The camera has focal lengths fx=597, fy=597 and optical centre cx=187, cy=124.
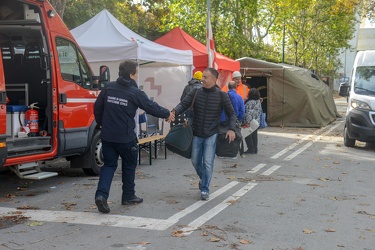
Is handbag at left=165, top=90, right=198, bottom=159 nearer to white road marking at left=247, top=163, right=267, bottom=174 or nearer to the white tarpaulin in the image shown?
white road marking at left=247, top=163, right=267, bottom=174

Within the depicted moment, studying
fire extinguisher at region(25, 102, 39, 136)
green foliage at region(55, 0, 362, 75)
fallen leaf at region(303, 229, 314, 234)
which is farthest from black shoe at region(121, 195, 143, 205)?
green foliage at region(55, 0, 362, 75)

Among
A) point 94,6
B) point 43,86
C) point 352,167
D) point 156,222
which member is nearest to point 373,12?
point 94,6

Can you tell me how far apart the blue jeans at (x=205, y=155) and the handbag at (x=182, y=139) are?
0.26 ft

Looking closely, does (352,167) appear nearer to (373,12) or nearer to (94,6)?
(94,6)

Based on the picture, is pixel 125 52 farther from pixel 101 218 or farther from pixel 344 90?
pixel 344 90

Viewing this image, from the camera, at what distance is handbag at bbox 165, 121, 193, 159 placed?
847cm

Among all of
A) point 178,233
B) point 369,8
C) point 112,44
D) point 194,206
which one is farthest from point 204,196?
point 369,8

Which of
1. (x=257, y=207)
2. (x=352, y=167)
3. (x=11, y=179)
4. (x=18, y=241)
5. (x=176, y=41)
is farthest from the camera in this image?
(x=176, y=41)

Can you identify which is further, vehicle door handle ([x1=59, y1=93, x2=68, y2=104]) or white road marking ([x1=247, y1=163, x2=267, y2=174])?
white road marking ([x1=247, y1=163, x2=267, y2=174])

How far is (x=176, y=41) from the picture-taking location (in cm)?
1950

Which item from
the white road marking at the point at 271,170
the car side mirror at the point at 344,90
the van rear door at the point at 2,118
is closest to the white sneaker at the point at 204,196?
the van rear door at the point at 2,118

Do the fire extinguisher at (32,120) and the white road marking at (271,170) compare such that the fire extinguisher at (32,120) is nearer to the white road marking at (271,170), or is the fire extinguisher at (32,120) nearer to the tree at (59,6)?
the white road marking at (271,170)

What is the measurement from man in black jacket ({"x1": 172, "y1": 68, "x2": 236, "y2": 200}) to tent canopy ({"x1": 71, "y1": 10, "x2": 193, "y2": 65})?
4.71 m

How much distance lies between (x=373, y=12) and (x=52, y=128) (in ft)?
79.9
